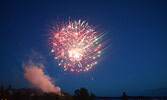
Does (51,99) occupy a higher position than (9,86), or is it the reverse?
(9,86)

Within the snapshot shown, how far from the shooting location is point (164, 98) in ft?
28.7

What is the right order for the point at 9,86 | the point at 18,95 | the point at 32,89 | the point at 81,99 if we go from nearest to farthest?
the point at 18,95, the point at 81,99, the point at 9,86, the point at 32,89

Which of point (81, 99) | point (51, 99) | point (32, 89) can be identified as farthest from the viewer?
point (32, 89)

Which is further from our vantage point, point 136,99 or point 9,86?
point 9,86

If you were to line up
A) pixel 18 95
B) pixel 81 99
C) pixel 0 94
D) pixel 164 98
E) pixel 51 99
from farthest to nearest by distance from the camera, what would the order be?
1. pixel 81 99
2. pixel 51 99
3. pixel 18 95
4. pixel 0 94
5. pixel 164 98

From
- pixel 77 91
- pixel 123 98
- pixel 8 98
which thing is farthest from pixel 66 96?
pixel 123 98

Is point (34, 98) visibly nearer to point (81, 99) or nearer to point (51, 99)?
point (51, 99)

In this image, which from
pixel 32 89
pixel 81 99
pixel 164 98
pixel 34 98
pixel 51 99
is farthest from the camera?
pixel 32 89

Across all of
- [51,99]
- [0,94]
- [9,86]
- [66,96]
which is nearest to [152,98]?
[0,94]

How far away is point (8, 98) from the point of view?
74.5 feet

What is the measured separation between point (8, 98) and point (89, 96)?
19.8 m

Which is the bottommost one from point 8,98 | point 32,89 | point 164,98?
point 164,98

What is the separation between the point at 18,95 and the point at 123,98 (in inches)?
890

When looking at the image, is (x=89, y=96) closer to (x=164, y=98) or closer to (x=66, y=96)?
(x=66, y=96)
